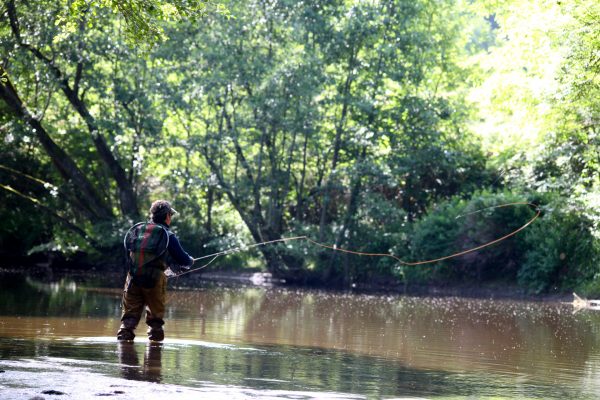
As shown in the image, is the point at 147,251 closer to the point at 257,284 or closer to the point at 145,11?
the point at 145,11

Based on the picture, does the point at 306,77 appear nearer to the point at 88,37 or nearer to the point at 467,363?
the point at 88,37

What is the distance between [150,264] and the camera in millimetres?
10664

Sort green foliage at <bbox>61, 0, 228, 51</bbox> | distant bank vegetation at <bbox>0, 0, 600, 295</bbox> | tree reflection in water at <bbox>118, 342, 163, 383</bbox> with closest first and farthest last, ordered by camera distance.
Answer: tree reflection in water at <bbox>118, 342, 163, 383</bbox> < green foliage at <bbox>61, 0, 228, 51</bbox> < distant bank vegetation at <bbox>0, 0, 600, 295</bbox>

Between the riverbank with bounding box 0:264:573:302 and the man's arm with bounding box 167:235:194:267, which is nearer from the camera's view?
the man's arm with bounding box 167:235:194:267

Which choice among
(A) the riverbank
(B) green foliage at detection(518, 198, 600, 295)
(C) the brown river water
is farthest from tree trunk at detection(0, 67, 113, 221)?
(B) green foliage at detection(518, 198, 600, 295)

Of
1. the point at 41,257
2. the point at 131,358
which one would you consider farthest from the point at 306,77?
the point at 131,358

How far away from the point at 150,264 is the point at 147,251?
0.15 meters

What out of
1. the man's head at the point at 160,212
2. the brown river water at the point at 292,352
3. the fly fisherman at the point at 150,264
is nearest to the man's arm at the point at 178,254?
the fly fisherman at the point at 150,264

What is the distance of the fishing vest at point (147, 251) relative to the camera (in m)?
10.6

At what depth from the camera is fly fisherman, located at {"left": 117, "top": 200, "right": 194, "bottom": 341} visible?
1063 centimetres

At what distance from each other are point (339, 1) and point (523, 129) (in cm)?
635

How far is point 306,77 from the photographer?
90.4ft

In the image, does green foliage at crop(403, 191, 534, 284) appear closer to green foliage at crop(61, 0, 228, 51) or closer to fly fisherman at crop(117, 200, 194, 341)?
green foliage at crop(61, 0, 228, 51)

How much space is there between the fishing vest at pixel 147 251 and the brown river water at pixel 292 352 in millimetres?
732
